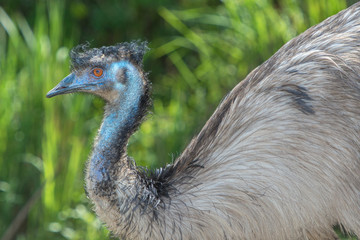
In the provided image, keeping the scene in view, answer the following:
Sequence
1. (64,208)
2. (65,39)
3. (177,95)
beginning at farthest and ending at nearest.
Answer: (65,39) < (177,95) < (64,208)

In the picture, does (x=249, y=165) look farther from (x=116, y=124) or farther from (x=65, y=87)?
(x=65, y=87)

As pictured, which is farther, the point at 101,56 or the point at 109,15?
the point at 109,15

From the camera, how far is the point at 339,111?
10.5 ft

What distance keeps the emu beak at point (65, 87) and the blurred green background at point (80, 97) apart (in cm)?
125

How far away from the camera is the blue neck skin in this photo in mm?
3148

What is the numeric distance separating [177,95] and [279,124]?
2.15 m

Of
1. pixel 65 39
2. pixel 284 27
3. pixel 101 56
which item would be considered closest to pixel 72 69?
pixel 101 56

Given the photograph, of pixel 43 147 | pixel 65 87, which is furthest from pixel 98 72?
pixel 43 147

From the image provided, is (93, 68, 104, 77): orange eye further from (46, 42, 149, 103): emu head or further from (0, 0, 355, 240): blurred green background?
(0, 0, 355, 240): blurred green background

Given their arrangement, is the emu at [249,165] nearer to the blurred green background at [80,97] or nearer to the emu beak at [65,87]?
the emu beak at [65,87]

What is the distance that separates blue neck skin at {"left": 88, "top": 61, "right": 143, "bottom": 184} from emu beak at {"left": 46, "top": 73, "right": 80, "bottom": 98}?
0.15m

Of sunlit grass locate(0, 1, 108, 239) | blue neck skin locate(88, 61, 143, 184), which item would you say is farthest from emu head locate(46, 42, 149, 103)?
sunlit grass locate(0, 1, 108, 239)

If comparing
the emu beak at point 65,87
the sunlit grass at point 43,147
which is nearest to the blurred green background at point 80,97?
the sunlit grass at point 43,147

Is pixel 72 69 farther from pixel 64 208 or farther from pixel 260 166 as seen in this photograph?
pixel 64 208
